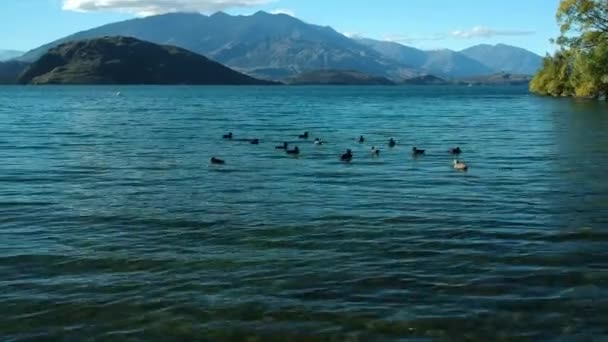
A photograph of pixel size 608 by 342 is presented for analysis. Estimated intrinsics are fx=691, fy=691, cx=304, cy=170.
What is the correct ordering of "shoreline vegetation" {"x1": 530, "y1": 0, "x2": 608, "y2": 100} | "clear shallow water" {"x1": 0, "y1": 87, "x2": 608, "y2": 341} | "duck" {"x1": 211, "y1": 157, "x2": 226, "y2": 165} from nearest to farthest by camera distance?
"clear shallow water" {"x1": 0, "y1": 87, "x2": 608, "y2": 341} < "duck" {"x1": 211, "y1": 157, "x2": 226, "y2": 165} < "shoreline vegetation" {"x1": 530, "y1": 0, "x2": 608, "y2": 100}

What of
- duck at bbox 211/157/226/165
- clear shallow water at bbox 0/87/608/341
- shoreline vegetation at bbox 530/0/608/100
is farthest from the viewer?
shoreline vegetation at bbox 530/0/608/100

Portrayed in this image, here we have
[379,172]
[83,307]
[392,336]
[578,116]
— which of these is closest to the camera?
[392,336]

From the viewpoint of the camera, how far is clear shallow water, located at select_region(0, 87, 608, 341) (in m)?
13.6

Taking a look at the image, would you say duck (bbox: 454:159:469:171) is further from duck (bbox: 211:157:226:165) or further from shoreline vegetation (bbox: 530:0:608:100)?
shoreline vegetation (bbox: 530:0:608:100)

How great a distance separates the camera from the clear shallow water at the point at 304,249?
1362cm

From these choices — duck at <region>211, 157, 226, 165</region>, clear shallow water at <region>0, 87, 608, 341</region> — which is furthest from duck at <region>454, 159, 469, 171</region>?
duck at <region>211, 157, 226, 165</region>

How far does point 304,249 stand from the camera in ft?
62.2

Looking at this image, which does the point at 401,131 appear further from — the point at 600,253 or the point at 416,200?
the point at 600,253

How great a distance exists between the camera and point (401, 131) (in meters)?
62.4

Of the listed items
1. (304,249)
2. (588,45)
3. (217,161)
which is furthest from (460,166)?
(588,45)

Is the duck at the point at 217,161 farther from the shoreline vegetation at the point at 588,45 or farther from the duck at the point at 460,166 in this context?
the shoreline vegetation at the point at 588,45

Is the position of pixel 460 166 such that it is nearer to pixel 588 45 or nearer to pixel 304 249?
pixel 304 249

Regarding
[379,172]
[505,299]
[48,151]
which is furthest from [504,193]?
[48,151]

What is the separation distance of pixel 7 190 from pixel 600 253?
76.1ft
